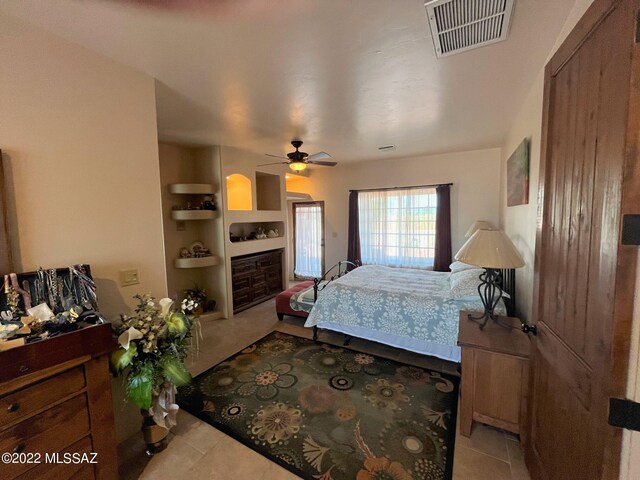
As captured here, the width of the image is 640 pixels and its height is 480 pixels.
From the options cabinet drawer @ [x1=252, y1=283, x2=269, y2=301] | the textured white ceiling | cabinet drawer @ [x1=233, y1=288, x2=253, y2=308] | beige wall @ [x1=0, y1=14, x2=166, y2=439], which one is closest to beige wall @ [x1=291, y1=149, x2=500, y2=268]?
the textured white ceiling

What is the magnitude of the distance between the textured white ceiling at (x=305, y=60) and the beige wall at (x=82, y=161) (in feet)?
0.58

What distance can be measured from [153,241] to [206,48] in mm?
1418

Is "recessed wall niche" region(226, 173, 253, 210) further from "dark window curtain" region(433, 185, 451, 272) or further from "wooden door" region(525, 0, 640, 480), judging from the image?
"wooden door" region(525, 0, 640, 480)

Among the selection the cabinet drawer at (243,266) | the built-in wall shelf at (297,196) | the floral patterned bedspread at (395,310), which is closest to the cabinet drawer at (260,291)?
the cabinet drawer at (243,266)

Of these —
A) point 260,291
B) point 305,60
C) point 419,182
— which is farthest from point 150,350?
point 419,182

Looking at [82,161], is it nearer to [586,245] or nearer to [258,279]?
[586,245]

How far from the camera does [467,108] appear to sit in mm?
2748

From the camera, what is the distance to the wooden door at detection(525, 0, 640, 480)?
78 centimetres

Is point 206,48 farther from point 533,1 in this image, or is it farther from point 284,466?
point 284,466

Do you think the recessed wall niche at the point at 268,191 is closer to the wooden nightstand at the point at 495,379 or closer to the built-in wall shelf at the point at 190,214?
the built-in wall shelf at the point at 190,214

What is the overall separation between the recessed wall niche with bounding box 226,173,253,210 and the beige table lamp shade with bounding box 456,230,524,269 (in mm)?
3583

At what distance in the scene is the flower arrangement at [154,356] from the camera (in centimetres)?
155

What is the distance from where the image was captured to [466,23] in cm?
148

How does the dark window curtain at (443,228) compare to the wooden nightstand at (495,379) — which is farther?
the dark window curtain at (443,228)
